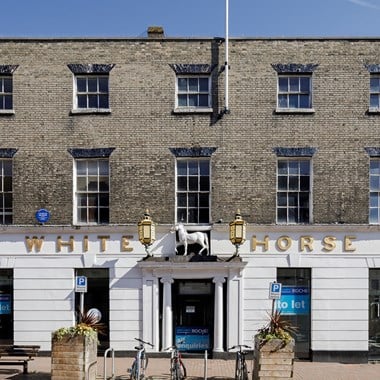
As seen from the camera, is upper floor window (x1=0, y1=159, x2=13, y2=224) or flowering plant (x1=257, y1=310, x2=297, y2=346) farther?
upper floor window (x1=0, y1=159, x2=13, y2=224)

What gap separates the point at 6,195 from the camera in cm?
1839

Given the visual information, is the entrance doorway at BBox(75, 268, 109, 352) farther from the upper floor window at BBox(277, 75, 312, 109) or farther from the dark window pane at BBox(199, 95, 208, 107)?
the upper floor window at BBox(277, 75, 312, 109)

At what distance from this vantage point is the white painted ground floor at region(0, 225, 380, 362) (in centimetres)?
1758

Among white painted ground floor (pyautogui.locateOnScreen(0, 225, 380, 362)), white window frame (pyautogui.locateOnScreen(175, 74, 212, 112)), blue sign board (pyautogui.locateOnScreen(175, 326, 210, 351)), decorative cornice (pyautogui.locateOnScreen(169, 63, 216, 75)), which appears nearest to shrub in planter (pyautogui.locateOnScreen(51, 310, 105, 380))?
white painted ground floor (pyautogui.locateOnScreen(0, 225, 380, 362))

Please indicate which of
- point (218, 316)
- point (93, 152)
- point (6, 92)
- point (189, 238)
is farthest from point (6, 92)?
point (218, 316)

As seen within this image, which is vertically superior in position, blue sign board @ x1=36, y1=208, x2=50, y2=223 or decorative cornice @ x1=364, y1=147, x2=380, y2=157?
decorative cornice @ x1=364, y1=147, x2=380, y2=157

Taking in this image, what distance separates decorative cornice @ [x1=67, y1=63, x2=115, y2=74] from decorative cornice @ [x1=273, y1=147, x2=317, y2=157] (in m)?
6.13

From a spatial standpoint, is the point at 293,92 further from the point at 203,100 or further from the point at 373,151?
the point at 373,151

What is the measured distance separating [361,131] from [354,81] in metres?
1.66

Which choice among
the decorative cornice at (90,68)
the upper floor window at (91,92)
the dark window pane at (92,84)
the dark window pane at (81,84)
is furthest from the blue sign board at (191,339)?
the decorative cornice at (90,68)

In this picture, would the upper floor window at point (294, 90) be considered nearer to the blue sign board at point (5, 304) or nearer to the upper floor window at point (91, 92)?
the upper floor window at point (91, 92)

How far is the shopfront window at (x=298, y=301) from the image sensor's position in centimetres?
1780

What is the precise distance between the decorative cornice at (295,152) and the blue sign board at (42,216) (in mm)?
7735

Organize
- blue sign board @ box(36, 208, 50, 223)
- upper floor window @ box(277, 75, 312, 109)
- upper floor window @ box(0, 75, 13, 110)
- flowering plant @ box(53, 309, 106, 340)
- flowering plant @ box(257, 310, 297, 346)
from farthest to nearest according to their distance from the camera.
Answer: upper floor window @ box(0, 75, 13, 110) < upper floor window @ box(277, 75, 312, 109) < blue sign board @ box(36, 208, 50, 223) < flowering plant @ box(53, 309, 106, 340) < flowering plant @ box(257, 310, 297, 346)
